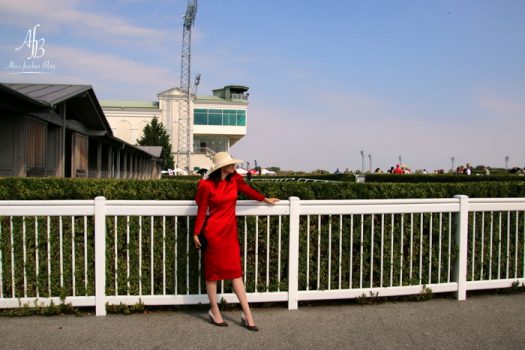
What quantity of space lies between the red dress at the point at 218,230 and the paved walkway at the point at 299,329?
1.85 ft

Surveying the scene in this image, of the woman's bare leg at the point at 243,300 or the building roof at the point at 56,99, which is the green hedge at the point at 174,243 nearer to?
the woman's bare leg at the point at 243,300

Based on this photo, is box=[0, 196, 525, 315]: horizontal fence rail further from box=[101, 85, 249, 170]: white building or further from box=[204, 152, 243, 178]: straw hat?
box=[101, 85, 249, 170]: white building

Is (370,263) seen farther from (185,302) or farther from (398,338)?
(185,302)

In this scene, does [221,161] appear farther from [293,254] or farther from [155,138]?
[155,138]

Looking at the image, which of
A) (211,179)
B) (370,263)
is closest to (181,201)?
(211,179)

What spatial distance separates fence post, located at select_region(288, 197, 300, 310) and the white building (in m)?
73.5

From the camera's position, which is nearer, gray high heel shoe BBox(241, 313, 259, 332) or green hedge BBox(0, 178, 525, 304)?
gray high heel shoe BBox(241, 313, 259, 332)

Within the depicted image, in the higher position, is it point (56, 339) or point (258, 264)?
point (258, 264)

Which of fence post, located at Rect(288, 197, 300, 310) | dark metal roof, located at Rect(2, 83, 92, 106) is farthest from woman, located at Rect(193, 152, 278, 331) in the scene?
dark metal roof, located at Rect(2, 83, 92, 106)

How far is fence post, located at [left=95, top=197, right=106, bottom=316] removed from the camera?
462 cm

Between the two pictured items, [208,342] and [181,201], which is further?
[181,201]

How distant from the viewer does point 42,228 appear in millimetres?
4695

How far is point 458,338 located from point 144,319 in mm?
3044

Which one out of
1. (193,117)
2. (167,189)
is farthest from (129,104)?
(167,189)
